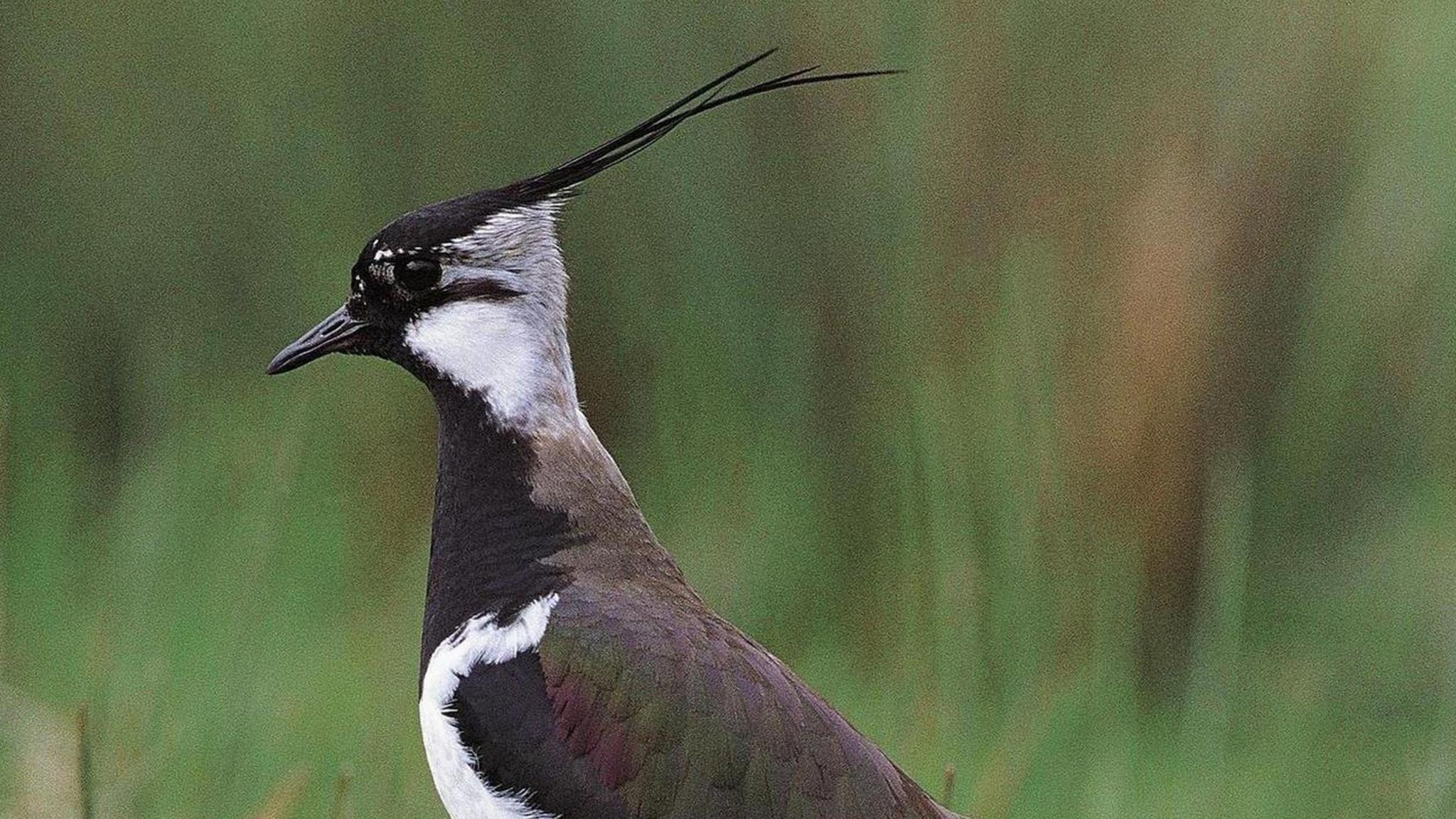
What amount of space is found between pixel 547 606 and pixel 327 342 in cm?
47

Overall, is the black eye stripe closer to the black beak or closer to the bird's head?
the bird's head

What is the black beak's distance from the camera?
2.66 m

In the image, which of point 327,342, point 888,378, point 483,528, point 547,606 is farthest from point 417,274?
point 888,378

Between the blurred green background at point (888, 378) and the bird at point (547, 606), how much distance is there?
36.2 inches

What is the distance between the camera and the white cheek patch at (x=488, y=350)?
2.58m

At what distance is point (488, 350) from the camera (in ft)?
8.48

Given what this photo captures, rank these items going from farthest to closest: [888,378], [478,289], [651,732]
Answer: [888,378] < [478,289] < [651,732]

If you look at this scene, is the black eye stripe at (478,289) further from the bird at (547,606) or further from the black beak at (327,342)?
the black beak at (327,342)

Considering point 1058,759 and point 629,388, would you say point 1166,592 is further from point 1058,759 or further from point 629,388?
point 629,388

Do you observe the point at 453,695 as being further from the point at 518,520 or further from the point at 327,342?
the point at 327,342

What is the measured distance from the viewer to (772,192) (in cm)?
398

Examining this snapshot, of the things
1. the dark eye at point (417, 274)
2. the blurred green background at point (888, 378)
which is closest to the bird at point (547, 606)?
the dark eye at point (417, 274)

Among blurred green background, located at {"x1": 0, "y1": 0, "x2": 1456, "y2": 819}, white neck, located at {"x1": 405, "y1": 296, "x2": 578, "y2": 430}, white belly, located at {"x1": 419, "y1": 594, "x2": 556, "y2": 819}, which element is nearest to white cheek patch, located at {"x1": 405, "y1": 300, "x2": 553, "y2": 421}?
white neck, located at {"x1": 405, "y1": 296, "x2": 578, "y2": 430}

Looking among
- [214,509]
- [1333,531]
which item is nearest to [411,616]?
[214,509]
